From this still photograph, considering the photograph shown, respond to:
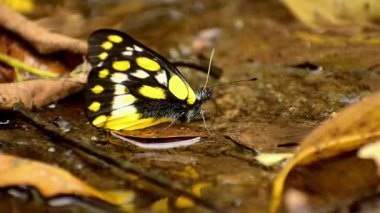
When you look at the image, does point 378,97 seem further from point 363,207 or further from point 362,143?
point 363,207

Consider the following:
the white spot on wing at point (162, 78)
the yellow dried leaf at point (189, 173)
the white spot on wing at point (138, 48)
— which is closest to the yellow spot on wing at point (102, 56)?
the white spot on wing at point (138, 48)

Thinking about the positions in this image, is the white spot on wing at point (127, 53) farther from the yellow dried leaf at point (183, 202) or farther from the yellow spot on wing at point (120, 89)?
the yellow dried leaf at point (183, 202)

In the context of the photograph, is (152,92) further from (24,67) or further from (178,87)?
(24,67)

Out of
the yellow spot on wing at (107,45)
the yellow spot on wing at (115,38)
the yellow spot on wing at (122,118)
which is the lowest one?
the yellow spot on wing at (122,118)

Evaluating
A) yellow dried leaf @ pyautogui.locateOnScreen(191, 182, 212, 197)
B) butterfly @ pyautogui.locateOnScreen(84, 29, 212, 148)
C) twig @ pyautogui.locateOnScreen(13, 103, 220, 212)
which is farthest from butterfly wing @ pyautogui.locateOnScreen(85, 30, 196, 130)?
yellow dried leaf @ pyautogui.locateOnScreen(191, 182, 212, 197)

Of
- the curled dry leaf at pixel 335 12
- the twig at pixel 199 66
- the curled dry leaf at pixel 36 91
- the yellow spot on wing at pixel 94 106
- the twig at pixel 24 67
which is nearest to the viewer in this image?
the curled dry leaf at pixel 36 91

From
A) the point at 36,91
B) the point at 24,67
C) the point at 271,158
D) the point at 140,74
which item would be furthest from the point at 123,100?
the point at 271,158

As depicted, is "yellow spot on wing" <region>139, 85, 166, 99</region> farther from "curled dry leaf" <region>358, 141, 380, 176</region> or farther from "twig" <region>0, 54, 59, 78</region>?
"curled dry leaf" <region>358, 141, 380, 176</region>

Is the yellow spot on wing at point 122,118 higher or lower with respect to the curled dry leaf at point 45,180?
lower
